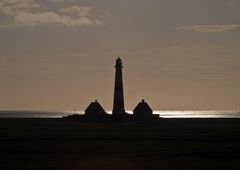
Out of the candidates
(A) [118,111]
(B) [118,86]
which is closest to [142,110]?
(A) [118,111]

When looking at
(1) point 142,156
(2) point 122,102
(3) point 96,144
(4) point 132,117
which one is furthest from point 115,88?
(1) point 142,156

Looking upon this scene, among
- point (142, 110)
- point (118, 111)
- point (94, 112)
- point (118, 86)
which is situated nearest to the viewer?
point (118, 86)

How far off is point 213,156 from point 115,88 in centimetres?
5360

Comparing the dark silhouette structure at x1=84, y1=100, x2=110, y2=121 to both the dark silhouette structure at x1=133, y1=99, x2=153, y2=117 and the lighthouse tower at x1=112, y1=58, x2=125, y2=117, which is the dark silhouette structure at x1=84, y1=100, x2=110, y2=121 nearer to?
the dark silhouette structure at x1=133, y1=99, x2=153, y2=117

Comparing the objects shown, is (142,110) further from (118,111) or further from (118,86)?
(118,86)

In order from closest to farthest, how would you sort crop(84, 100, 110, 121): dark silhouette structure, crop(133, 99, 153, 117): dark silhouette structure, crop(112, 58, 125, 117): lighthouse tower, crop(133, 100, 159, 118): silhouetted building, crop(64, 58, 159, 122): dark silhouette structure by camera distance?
1. crop(112, 58, 125, 117): lighthouse tower
2. crop(64, 58, 159, 122): dark silhouette structure
3. crop(133, 100, 159, 118): silhouetted building
4. crop(133, 99, 153, 117): dark silhouette structure
5. crop(84, 100, 110, 121): dark silhouette structure

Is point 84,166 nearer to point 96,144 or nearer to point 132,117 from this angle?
point 96,144

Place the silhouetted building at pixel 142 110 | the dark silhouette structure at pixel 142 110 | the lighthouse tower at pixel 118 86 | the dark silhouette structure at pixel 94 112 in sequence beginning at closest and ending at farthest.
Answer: the lighthouse tower at pixel 118 86 → the silhouetted building at pixel 142 110 → the dark silhouette structure at pixel 142 110 → the dark silhouette structure at pixel 94 112

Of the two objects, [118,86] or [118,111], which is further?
[118,111]

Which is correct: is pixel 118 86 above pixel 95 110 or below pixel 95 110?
above

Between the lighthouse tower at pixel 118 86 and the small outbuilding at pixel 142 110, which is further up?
the lighthouse tower at pixel 118 86

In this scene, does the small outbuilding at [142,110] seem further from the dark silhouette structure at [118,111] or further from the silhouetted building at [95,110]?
the silhouetted building at [95,110]

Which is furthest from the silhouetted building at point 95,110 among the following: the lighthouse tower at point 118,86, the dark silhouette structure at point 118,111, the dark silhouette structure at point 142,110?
the lighthouse tower at point 118,86

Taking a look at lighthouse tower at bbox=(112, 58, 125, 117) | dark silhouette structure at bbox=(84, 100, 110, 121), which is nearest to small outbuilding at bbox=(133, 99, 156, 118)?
dark silhouette structure at bbox=(84, 100, 110, 121)
